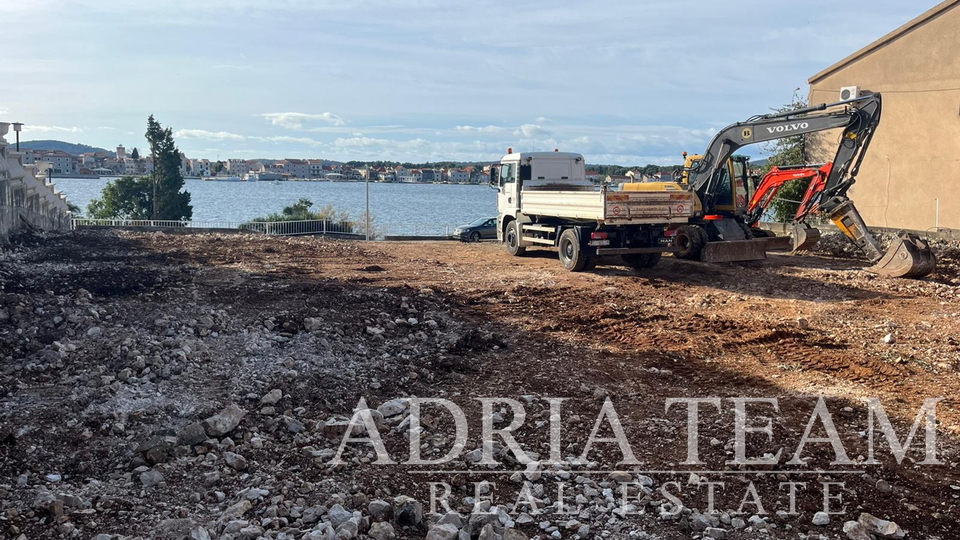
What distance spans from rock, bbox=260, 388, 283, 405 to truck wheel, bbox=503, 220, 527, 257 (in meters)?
13.4

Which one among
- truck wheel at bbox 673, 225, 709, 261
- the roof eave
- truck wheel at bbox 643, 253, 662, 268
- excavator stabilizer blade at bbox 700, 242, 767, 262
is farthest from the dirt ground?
the roof eave

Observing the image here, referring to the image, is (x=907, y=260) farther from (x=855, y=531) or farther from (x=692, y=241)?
(x=855, y=531)

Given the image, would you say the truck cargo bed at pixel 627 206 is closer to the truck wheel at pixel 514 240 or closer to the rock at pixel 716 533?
the truck wheel at pixel 514 240

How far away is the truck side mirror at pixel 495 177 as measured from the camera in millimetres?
21869

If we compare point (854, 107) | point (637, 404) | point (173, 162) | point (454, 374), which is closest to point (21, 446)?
point (454, 374)

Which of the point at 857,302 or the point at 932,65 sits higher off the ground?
the point at 932,65

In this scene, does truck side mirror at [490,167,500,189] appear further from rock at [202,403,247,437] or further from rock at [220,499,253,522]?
rock at [220,499,253,522]

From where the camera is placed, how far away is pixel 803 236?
63.8ft

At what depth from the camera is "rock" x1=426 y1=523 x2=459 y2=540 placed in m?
5.03

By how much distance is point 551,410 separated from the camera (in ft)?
24.8

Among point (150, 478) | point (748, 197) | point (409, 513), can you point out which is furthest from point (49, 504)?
point (748, 197)

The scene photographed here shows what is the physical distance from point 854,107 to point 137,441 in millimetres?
16762

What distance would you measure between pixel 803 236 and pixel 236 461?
17106mm

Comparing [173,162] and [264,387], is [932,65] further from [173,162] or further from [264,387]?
[173,162]
